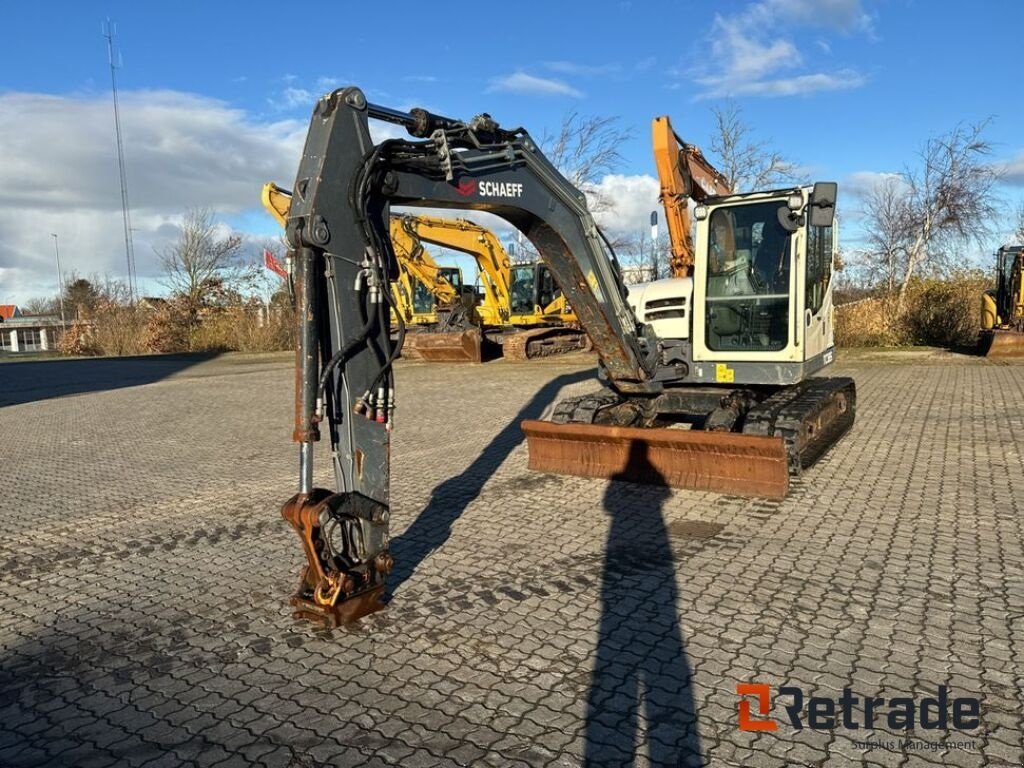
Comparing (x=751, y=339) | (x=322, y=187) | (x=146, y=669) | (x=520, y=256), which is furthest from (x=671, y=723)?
(x=520, y=256)

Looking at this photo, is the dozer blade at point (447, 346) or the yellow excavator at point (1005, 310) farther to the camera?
the dozer blade at point (447, 346)

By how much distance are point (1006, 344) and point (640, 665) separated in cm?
1871

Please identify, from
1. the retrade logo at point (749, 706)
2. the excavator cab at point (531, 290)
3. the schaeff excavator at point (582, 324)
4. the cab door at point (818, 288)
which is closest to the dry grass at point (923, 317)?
the excavator cab at point (531, 290)

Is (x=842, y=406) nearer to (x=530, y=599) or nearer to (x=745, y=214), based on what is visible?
(x=745, y=214)

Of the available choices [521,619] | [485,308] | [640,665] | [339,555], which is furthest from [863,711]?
[485,308]

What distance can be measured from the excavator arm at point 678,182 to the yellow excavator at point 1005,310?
12.9m

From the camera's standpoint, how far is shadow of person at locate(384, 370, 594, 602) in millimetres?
5355

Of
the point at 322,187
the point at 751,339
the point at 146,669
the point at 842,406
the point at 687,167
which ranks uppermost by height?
the point at 687,167

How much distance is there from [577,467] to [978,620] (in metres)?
4.05

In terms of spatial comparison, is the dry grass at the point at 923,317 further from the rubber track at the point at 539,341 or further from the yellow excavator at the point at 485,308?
the yellow excavator at the point at 485,308

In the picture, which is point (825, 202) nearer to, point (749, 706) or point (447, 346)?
point (749, 706)

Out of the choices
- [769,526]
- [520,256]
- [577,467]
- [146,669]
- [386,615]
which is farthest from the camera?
[520,256]

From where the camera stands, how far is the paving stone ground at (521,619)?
318cm

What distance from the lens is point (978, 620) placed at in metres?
4.10
